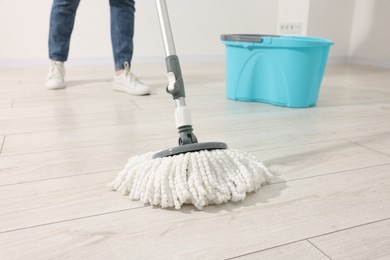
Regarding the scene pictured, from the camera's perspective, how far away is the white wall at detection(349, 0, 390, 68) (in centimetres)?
245

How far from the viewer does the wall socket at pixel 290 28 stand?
259 cm

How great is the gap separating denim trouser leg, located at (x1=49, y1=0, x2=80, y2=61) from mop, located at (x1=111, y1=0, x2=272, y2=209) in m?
1.01

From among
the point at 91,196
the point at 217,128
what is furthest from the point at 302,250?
the point at 217,128

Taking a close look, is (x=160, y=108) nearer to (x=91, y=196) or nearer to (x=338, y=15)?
(x=91, y=196)

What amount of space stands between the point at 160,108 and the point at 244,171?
714mm

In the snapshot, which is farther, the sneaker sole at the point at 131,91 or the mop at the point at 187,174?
the sneaker sole at the point at 131,91

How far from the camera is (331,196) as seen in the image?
62 centimetres

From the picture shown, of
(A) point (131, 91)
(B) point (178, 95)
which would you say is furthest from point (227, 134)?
(A) point (131, 91)

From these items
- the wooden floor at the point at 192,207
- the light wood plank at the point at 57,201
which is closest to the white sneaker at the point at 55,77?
the wooden floor at the point at 192,207

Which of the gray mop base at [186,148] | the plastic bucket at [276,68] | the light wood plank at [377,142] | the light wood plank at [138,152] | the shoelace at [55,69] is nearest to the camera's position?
the gray mop base at [186,148]

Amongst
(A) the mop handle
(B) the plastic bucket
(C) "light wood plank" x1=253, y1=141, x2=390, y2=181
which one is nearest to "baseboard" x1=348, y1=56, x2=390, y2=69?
(B) the plastic bucket

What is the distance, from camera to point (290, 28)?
2668mm

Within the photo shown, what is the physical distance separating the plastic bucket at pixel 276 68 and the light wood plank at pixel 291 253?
0.85 metres

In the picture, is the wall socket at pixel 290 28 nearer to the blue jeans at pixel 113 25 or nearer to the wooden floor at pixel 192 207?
the wooden floor at pixel 192 207
